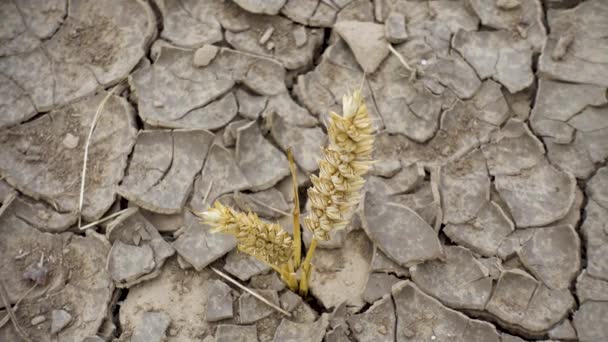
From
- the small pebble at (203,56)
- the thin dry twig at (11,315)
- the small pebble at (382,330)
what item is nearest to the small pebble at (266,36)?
the small pebble at (203,56)

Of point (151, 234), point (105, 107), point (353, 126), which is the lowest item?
point (151, 234)

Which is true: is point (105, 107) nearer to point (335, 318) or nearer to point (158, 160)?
point (158, 160)

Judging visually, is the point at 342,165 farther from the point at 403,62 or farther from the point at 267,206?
the point at 403,62

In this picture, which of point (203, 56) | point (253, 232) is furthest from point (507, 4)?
point (253, 232)

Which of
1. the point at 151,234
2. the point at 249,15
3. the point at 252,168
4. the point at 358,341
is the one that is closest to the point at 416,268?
the point at 358,341

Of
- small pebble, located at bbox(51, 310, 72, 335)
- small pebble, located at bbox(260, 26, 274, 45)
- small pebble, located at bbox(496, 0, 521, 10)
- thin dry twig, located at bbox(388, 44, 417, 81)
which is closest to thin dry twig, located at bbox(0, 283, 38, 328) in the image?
small pebble, located at bbox(51, 310, 72, 335)

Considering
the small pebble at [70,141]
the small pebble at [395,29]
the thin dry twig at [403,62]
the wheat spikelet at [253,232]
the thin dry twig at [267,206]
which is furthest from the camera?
the small pebble at [395,29]

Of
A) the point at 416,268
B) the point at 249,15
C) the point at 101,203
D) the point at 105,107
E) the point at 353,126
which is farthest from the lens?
the point at 249,15

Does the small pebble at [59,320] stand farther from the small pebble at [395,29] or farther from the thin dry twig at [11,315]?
the small pebble at [395,29]
